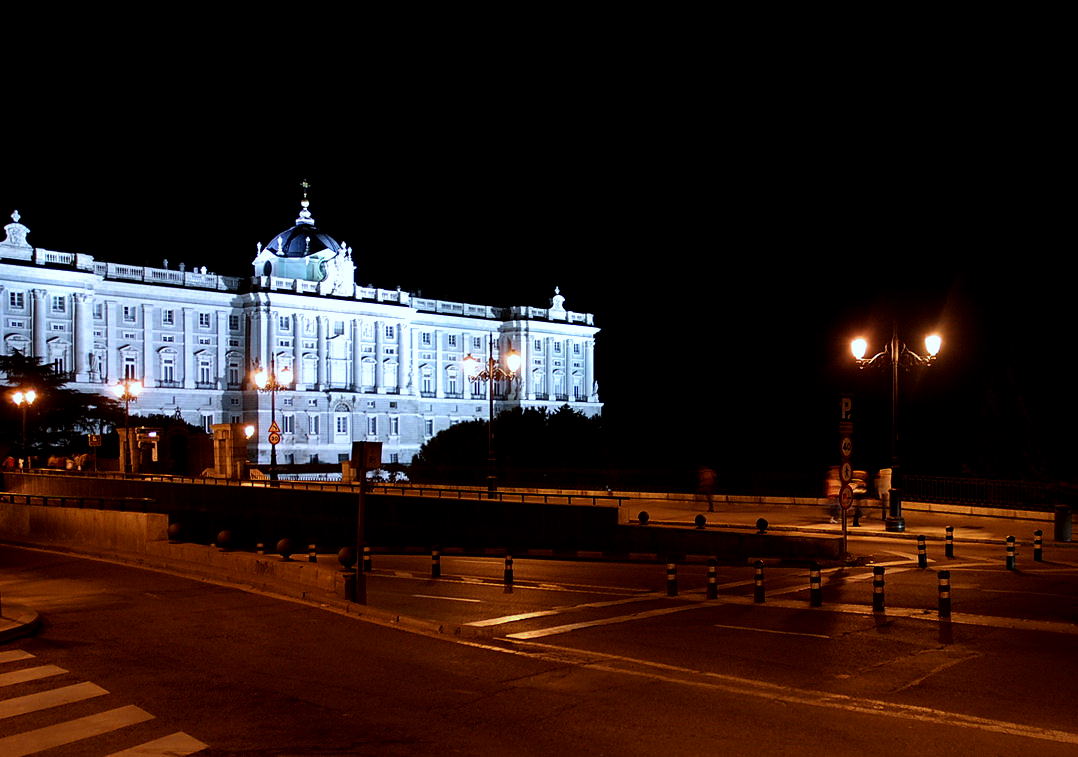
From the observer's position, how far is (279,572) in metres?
20.2

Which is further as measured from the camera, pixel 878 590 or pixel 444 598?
pixel 444 598

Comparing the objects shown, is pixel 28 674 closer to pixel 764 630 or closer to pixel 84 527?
pixel 764 630

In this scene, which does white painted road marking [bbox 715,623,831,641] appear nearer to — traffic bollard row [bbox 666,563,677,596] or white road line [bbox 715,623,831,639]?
white road line [bbox 715,623,831,639]

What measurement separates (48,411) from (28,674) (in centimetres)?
7170

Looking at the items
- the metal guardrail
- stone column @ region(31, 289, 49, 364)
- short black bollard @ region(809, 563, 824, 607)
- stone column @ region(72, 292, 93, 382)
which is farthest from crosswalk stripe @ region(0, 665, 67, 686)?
stone column @ region(72, 292, 93, 382)

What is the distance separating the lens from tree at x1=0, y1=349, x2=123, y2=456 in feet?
253

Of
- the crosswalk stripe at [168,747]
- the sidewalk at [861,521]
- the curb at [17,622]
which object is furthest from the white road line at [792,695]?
the sidewalk at [861,521]

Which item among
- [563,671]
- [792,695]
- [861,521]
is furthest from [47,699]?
[861,521]

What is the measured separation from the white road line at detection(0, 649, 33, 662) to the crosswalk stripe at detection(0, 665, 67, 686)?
67cm

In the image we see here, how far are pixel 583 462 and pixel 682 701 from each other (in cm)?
6536

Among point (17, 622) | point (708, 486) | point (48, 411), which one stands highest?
point (48, 411)

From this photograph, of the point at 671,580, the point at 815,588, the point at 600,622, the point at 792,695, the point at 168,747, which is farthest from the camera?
the point at 671,580

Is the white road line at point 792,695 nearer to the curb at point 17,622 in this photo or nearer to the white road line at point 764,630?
the white road line at point 764,630

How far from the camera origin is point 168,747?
9.55 meters
